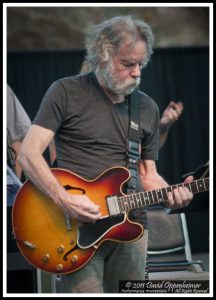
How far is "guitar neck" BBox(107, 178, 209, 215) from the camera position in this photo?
3.49 m

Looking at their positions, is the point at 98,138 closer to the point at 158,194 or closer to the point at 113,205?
the point at 113,205

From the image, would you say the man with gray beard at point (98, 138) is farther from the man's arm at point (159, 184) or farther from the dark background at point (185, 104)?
the dark background at point (185, 104)

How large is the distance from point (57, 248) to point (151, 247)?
2948mm

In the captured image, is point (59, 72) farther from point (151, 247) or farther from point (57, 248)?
point (57, 248)

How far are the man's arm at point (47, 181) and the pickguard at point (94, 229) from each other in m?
0.08

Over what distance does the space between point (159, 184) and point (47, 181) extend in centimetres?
74

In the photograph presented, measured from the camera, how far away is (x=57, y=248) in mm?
3475

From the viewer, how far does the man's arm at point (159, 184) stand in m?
3.60

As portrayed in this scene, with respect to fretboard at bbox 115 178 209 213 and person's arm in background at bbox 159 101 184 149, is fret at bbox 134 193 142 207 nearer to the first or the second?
fretboard at bbox 115 178 209 213

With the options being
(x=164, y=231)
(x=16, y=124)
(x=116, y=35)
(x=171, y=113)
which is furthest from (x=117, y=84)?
(x=164, y=231)

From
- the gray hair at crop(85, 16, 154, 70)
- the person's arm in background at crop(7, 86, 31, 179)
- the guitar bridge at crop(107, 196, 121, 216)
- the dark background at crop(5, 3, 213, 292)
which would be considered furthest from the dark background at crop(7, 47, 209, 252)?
the guitar bridge at crop(107, 196, 121, 216)

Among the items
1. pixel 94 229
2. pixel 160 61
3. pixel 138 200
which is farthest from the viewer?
pixel 160 61

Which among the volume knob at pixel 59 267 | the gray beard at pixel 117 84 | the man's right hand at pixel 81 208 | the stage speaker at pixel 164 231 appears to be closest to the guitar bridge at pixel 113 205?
the man's right hand at pixel 81 208

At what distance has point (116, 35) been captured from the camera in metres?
3.59
